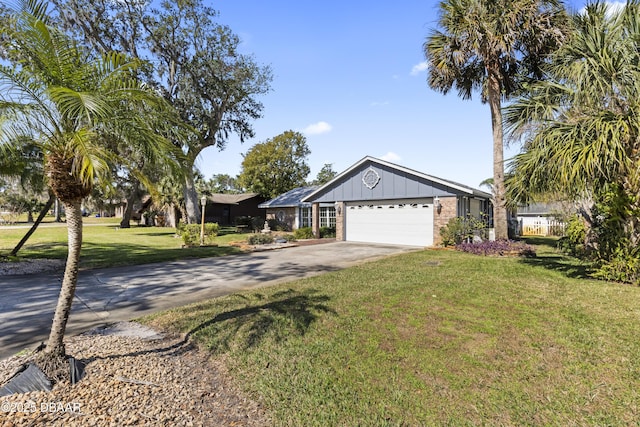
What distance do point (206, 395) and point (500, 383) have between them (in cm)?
302

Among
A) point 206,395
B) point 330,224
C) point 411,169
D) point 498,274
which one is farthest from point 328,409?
point 330,224

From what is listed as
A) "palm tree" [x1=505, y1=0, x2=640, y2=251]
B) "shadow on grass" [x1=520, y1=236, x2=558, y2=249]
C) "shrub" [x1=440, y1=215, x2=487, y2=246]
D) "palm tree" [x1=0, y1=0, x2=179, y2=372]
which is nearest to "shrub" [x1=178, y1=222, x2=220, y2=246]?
"shrub" [x1=440, y1=215, x2=487, y2=246]

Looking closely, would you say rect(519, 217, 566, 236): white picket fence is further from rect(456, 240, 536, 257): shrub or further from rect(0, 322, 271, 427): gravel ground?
rect(0, 322, 271, 427): gravel ground

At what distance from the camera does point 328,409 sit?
9.50 feet

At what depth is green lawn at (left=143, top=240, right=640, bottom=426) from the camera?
9.48ft

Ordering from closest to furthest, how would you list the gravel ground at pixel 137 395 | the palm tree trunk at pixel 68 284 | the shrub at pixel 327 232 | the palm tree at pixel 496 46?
the gravel ground at pixel 137 395 < the palm tree trunk at pixel 68 284 < the palm tree at pixel 496 46 < the shrub at pixel 327 232

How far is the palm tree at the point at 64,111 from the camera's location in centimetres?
314

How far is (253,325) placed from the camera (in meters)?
4.75

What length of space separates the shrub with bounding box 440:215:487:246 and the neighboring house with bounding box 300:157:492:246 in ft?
1.50

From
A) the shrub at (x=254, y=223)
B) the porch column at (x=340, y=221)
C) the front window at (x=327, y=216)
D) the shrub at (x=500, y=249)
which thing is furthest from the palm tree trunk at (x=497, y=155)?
the shrub at (x=254, y=223)

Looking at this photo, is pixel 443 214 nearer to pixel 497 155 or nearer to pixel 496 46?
pixel 497 155

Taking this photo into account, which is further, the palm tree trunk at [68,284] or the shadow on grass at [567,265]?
the shadow on grass at [567,265]

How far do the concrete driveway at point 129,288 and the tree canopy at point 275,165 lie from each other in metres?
27.9

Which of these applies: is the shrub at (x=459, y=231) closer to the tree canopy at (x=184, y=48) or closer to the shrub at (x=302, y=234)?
the shrub at (x=302, y=234)
